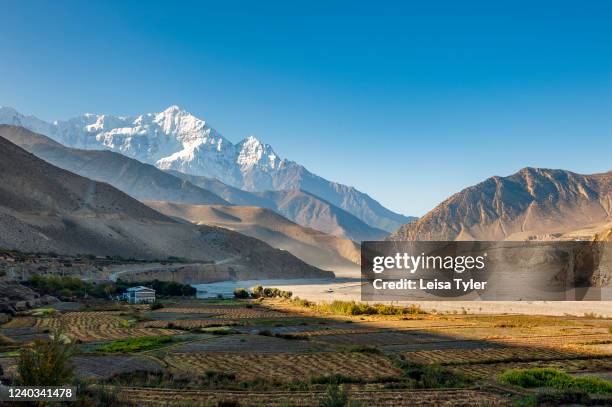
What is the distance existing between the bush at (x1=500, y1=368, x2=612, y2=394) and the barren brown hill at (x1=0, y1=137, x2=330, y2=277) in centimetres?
9862

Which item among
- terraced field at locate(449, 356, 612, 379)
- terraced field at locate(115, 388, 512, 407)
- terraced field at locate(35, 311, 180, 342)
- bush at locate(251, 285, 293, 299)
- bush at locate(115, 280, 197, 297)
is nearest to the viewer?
terraced field at locate(115, 388, 512, 407)

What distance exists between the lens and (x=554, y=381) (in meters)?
17.3

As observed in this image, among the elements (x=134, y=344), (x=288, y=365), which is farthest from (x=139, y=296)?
(x=288, y=365)

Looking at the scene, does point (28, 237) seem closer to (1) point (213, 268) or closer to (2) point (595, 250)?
(1) point (213, 268)

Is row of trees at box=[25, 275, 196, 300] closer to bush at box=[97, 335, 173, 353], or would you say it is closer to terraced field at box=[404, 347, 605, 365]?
bush at box=[97, 335, 173, 353]

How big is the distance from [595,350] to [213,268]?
10478 cm

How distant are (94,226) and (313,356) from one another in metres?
121

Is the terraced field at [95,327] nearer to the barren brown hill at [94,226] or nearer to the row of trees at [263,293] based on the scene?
the row of trees at [263,293]

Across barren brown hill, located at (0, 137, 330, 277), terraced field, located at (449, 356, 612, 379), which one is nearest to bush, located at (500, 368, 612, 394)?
terraced field, located at (449, 356, 612, 379)

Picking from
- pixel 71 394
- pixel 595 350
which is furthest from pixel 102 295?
pixel 71 394

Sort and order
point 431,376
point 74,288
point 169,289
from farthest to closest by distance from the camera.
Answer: point 169,289 → point 74,288 → point 431,376

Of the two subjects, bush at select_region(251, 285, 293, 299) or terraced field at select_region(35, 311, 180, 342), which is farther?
bush at select_region(251, 285, 293, 299)

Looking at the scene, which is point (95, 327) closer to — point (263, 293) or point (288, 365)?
point (288, 365)

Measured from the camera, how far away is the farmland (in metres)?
16.0
